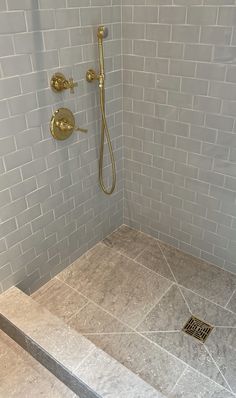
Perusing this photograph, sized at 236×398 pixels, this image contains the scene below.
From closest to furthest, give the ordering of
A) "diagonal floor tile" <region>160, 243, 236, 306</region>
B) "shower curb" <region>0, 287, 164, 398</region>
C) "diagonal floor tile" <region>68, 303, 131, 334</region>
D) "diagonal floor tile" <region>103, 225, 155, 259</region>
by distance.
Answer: "shower curb" <region>0, 287, 164, 398</region> < "diagonal floor tile" <region>68, 303, 131, 334</region> < "diagonal floor tile" <region>160, 243, 236, 306</region> < "diagonal floor tile" <region>103, 225, 155, 259</region>

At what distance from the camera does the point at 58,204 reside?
2.06 m

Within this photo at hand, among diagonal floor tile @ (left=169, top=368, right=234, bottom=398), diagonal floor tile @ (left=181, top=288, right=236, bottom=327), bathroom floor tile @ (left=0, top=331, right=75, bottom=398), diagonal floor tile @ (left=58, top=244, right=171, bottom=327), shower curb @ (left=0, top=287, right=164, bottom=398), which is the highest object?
shower curb @ (left=0, top=287, right=164, bottom=398)

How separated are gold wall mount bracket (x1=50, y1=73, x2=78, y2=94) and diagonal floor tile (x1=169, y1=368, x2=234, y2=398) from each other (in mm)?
1505

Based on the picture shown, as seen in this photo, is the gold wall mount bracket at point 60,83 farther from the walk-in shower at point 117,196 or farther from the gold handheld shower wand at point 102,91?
the gold handheld shower wand at point 102,91

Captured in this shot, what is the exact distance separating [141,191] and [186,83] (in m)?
0.81

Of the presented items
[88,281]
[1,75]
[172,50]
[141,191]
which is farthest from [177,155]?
[1,75]

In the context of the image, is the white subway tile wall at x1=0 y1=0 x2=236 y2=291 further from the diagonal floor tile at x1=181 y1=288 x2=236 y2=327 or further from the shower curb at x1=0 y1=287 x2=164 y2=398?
the diagonal floor tile at x1=181 y1=288 x2=236 y2=327

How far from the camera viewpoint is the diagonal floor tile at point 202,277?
2080mm

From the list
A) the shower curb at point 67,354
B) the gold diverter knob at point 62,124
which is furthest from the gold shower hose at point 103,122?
the shower curb at point 67,354

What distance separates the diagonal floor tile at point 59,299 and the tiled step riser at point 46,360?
28cm

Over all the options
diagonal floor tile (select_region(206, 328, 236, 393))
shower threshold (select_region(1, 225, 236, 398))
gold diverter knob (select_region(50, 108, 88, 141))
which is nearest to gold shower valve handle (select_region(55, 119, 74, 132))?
gold diverter knob (select_region(50, 108, 88, 141))

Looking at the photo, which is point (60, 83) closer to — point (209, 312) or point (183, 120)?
point (183, 120)

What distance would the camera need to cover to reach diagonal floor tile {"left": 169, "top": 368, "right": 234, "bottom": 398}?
156 centimetres

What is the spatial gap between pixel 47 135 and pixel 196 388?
4.64 ft
